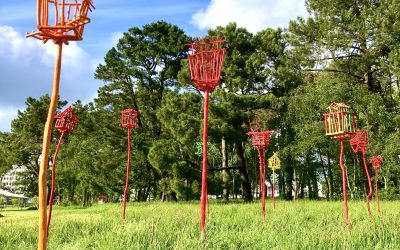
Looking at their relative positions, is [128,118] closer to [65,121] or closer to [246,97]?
[65,121]

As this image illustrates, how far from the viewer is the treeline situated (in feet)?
53.2

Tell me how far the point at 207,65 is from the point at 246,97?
496 inches

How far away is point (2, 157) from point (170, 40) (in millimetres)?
17329

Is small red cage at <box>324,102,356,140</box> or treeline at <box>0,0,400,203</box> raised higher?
treeline at <box>0,0,400,203</box>

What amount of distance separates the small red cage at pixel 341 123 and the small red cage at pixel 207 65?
2.43 metres

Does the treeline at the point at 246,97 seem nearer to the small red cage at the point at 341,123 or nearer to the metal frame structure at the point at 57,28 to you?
the small red cage at the point at 341,123

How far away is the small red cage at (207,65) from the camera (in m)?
3.82

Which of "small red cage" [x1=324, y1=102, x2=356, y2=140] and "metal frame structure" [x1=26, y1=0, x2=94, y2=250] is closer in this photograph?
"metal frame structure" [x1=26, y1=0, x2=94, y2=250]

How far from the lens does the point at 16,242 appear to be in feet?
16.2

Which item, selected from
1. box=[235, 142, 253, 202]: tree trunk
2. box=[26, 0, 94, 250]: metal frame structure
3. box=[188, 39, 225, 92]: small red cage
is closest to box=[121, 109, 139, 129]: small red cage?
box=[188, 39, 225, 92]: small red cage

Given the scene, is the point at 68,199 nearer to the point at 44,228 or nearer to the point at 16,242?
the point at 16,242

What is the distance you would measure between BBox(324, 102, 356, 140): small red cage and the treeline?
32.9ft

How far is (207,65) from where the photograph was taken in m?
3.90

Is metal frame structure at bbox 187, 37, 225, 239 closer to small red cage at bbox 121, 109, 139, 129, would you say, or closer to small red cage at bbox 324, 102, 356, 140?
small red cage at bbox 324, 102, 356, 140
